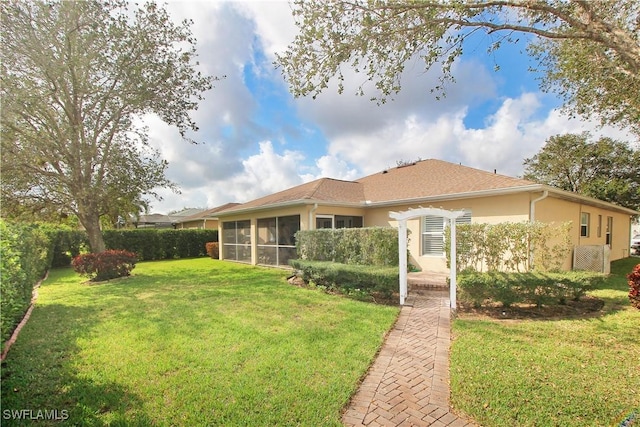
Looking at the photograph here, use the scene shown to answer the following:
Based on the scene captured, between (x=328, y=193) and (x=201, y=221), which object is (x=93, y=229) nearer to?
(x=328, y=193)

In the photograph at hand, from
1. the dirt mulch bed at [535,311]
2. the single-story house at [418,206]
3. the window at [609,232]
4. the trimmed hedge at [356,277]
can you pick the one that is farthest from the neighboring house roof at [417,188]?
the trimmed hedge at [356,277]

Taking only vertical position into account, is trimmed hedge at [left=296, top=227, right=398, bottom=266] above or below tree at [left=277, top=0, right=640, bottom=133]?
below

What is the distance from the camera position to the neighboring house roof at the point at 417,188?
1017cm

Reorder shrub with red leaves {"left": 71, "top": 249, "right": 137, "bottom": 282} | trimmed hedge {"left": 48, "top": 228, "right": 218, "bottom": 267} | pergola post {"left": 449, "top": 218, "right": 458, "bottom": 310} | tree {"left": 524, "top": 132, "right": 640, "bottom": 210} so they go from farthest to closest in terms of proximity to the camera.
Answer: tree {"left": 524, "top": 132, "right": 640, "bottom": 210}
trimmed hedge {"left": 48, "top": 228, "right": 218, "bottom": 267}
shrub with red leaves {"left": 71, "top": 249, "right": 137, "bottom": 282}
pergola post {"left": 449, "top": 218, "right": 458, "bottom": 310}

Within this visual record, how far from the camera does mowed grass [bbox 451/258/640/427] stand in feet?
10.4

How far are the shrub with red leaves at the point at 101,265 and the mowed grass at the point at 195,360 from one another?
3.98 m

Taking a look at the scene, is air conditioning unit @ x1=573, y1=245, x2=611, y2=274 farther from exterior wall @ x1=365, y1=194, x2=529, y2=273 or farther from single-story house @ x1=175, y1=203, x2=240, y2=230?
single-story house @ x1=175, y1=203, x2=240, y2=230

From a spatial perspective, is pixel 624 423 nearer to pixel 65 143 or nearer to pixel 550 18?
pixel 550 18

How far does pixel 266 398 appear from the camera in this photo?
3430 mm

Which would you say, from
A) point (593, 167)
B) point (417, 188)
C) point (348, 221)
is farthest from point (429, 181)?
point (593, 167)

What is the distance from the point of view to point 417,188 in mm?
13094

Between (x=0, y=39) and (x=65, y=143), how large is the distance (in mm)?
3797

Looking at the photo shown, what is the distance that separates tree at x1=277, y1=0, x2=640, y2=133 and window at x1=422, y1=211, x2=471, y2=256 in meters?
5.89

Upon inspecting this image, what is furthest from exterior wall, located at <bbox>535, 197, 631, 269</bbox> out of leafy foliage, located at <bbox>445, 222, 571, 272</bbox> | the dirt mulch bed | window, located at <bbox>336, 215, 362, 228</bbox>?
window, located at <bbox>336, 215, 362, 228</bbox>
